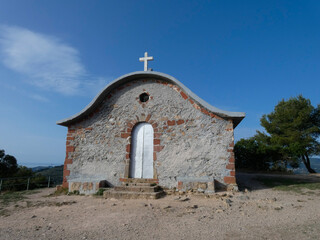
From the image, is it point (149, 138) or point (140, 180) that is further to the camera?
point (149, 138)

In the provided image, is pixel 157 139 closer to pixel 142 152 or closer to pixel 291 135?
pixel 142 152

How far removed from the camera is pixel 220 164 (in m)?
7.02

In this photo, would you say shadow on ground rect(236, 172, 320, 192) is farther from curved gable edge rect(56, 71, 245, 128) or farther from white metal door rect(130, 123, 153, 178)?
white metal door rect(130, 123, 153, 178)

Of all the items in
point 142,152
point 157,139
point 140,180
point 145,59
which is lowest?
point 140,180

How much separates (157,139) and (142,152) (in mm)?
765

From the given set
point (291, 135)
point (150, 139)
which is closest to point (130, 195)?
point (150, 139)

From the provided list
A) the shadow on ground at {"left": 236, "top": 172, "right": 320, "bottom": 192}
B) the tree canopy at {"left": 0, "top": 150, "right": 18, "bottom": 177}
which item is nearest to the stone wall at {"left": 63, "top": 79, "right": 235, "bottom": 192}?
the shadow on ground at {"left": 236, "top": 172, "right": 320, "bottom": 192}

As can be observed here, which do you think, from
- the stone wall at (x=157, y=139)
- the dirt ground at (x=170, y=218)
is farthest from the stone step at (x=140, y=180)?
the dirt ground at (x=170, y=218)

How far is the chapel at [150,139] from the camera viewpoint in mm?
7105

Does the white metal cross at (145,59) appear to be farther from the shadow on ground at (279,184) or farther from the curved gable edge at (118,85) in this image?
the shadow on ground at (279,184)

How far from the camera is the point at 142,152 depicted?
7688mm

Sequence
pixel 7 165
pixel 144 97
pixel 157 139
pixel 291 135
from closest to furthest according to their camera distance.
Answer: pixel 157 139 < pixel 144 97 < pixel 7 165 < pixel 291 135

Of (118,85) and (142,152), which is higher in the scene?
(118,85)

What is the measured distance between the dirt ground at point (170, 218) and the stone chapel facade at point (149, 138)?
1.09 metres
